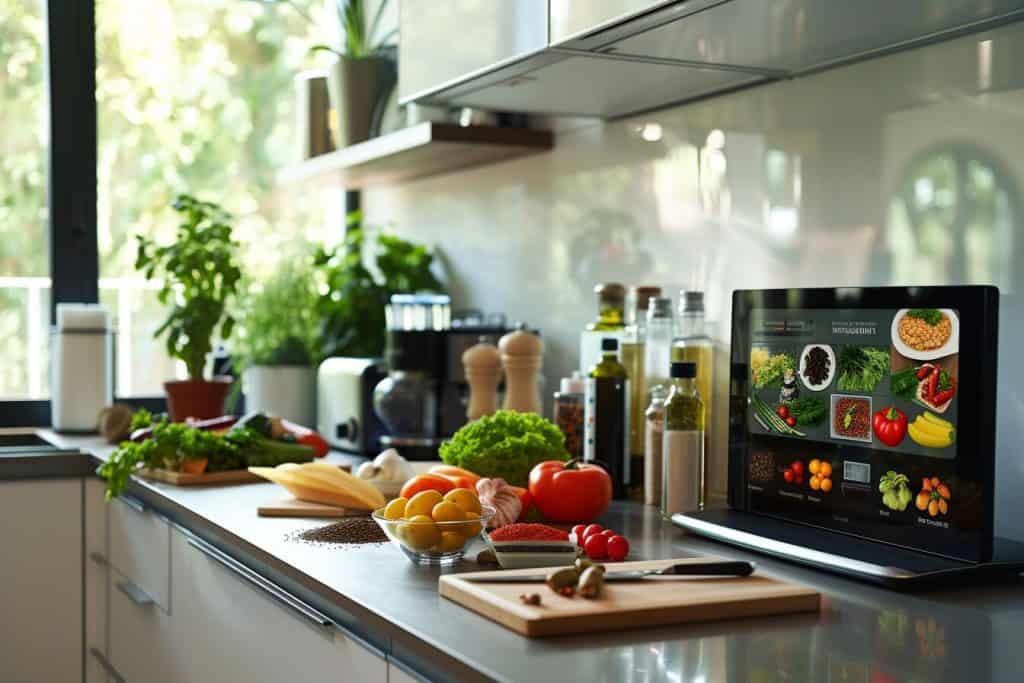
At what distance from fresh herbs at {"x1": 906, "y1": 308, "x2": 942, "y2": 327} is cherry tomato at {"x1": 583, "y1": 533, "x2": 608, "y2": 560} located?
1.43ft

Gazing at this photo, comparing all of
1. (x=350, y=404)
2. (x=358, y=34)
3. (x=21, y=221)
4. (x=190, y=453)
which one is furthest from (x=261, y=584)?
(x=21, y=221)

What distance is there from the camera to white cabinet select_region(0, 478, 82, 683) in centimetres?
Result: 257

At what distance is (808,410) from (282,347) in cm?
170

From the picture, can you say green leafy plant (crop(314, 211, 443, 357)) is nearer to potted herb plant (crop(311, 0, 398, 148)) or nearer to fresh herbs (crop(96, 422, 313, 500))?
potted herb plant (crop(311, 0, 398, 148))

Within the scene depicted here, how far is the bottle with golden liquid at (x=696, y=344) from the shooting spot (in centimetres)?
198

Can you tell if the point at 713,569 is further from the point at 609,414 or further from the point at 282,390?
the point at 282,390

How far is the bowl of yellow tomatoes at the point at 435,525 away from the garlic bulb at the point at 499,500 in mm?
146

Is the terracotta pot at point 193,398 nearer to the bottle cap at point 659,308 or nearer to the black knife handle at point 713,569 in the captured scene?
Result: the bottle cap at point 659,308

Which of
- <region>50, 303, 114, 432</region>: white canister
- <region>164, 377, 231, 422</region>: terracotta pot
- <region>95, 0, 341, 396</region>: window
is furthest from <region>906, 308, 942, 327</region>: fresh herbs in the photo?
<region>95, 0, 341, 396</region>: window

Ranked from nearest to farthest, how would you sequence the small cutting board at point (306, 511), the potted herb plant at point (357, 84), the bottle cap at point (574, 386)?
the small cutting board at point (306, 511) → the bottle cap at point (574, 386) → the potted herb plant at point (357, 84)

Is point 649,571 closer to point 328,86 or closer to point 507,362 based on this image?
point 507,362

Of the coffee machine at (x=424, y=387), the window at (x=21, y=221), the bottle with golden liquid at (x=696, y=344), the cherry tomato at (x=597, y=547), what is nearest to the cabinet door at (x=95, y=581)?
the coffee machine at (x=424, y=387)

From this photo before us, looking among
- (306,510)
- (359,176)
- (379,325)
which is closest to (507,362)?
(306,510)

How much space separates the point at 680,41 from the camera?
65.4 inches
